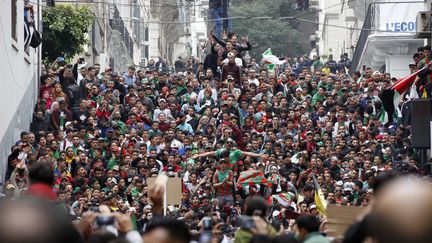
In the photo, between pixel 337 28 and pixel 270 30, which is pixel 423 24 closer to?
pixel 337 28

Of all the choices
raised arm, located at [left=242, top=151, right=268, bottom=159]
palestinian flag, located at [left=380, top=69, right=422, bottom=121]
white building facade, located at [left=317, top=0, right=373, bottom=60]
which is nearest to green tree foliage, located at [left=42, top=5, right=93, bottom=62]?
palestinian flag, located at [left=380, top=69, right=422, bottom=121]

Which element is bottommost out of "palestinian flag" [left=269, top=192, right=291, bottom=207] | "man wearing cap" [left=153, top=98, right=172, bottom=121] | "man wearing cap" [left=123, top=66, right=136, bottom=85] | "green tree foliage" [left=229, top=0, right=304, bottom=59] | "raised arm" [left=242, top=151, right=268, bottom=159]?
"green tree foliage" [left=229, top=0, right=304, bottom=59]

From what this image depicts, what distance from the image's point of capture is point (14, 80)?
2755 cm

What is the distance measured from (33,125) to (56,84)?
1304mm

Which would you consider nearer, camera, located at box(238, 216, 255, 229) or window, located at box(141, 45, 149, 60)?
camera, located at box(238, 216, 255, 229)

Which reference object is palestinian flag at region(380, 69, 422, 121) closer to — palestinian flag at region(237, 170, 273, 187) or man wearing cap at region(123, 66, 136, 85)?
palestinian flag at region(237, 170, 273, 187)

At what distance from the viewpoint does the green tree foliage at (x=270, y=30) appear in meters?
100

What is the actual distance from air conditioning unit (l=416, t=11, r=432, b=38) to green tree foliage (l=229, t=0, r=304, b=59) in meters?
72.0

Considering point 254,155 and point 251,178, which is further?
point 254,155

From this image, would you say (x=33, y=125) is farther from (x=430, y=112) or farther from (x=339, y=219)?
(x=339, y=219)

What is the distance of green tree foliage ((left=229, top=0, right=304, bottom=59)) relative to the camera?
100 m

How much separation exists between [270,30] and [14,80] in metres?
73.9

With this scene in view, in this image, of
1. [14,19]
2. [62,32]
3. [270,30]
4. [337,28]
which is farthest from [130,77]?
[270,30]

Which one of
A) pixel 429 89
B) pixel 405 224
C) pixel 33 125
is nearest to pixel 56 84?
pixel 33 125
